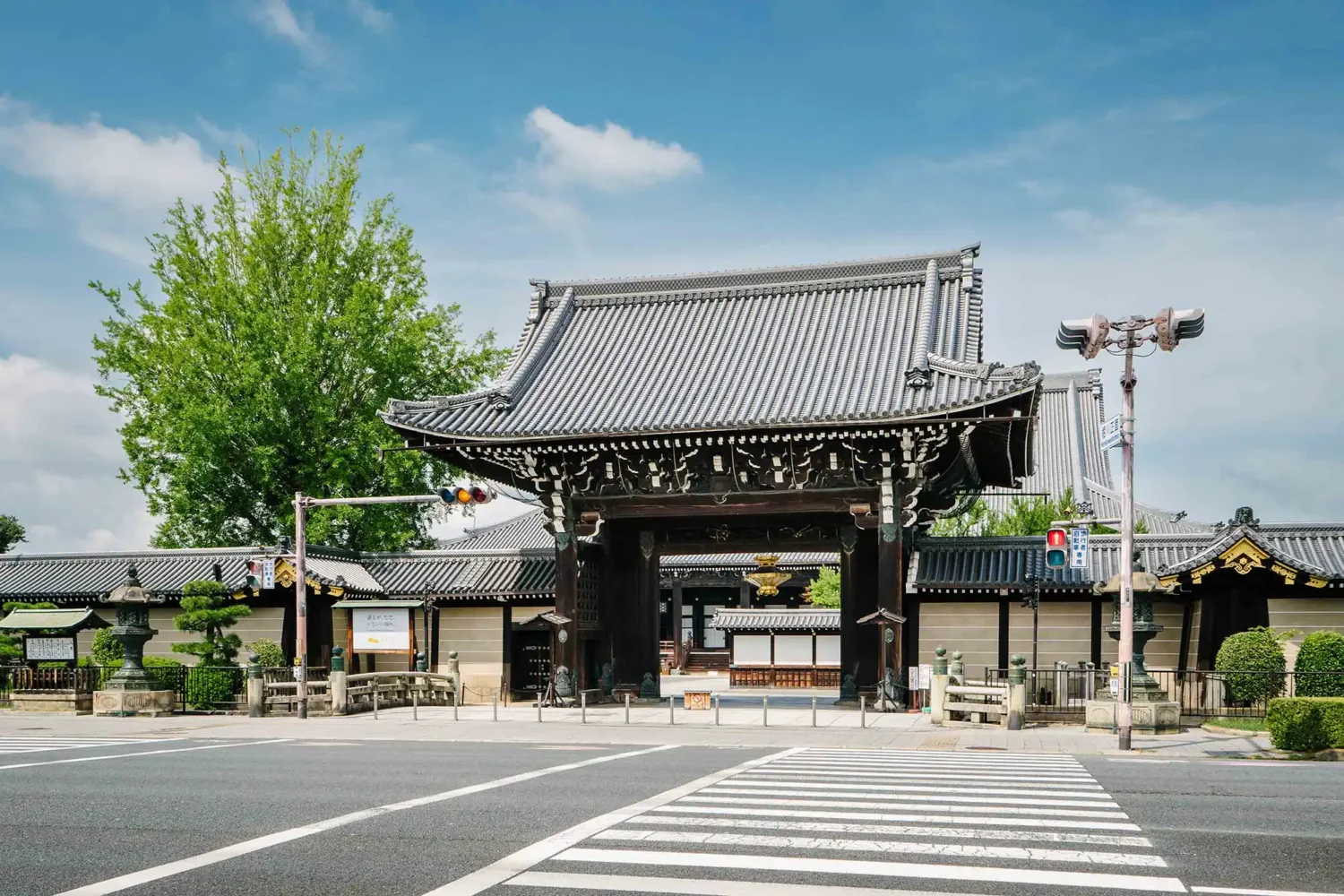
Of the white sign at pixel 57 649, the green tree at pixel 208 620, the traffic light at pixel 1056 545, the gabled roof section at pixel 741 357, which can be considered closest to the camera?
the traffic light at pixel 1056 545

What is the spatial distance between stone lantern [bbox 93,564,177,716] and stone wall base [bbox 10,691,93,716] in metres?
0.76

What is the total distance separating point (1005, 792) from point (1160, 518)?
3951 cm

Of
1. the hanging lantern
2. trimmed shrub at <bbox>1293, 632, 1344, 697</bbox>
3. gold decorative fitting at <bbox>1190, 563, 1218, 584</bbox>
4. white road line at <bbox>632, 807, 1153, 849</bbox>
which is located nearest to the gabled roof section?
gold decorative fitting at <bbox>1190, 563, 1218, 584</bbox>

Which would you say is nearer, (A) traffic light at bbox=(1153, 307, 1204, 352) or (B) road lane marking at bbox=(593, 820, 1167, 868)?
(B) road lane marking at bbox=(593, 820, 1167, 868)

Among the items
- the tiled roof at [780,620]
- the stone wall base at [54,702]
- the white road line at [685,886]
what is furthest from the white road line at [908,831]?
the tiled roof at [780,620]

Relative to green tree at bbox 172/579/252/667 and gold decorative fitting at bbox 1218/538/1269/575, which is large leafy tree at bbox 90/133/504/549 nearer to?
green tree at bbox 172/579/252/667

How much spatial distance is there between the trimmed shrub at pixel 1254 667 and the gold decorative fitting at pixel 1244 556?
→ 1934 mm

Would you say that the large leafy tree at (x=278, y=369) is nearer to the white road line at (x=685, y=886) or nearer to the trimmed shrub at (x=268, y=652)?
the trimmed shrub at (x=268, y=652)

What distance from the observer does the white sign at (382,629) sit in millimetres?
33469

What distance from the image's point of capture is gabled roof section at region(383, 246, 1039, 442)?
30.1m

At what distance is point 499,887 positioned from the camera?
8.50m

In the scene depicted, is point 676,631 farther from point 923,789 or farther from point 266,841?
point 266,841

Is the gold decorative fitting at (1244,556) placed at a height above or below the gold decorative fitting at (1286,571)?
above

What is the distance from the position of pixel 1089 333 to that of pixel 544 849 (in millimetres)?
15360
